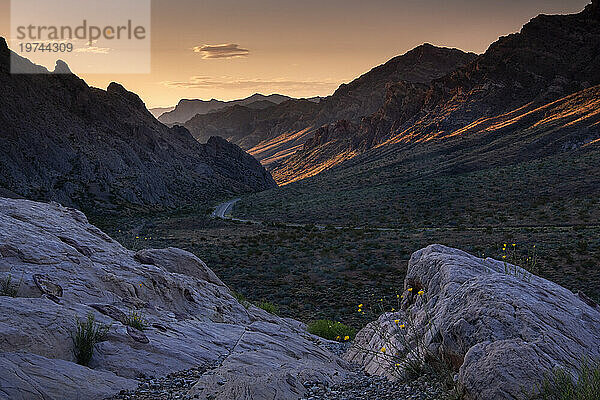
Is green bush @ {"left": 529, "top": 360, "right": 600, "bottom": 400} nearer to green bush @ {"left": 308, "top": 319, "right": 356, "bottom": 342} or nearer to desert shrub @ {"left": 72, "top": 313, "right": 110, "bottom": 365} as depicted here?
desert shrub @ {"left": 72, "top": 313, "right": 110, "bottom": 365}

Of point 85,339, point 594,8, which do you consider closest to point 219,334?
point 85,339

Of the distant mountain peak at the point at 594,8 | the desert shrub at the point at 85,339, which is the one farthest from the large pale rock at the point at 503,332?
the distant mountain peak at the point at 594,8

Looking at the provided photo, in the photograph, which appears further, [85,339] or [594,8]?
[594,8]

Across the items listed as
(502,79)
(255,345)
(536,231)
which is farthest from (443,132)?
(255,345)

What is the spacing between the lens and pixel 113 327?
7.00 meters

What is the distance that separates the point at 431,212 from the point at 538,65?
92.7 metres

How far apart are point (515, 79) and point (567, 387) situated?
136 meters

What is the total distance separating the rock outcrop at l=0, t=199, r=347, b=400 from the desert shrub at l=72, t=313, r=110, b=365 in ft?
0.32

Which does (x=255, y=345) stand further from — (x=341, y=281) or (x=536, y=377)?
(x=341, y=281)

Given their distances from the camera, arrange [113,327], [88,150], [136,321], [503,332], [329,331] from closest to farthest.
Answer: [503,332], [113,327], [136,321], [329,331], [88,150]

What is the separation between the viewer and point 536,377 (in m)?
4.45

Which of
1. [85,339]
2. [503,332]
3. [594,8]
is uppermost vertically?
[594,8]

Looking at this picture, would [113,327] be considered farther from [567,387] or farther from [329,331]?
[329,331]

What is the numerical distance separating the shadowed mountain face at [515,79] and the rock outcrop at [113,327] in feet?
345
